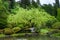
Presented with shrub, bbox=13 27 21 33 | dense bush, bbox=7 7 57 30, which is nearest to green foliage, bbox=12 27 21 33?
shrub, bbox=13 27 21 33

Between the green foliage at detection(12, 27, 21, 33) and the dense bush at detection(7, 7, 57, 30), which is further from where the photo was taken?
the green foliage at detection(12, 27, 21, 33)

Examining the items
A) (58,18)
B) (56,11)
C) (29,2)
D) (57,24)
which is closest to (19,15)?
(57,24)

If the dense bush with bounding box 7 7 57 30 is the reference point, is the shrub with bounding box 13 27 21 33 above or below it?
below

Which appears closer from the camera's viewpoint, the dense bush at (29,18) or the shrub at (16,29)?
the dense bush at (29,18)

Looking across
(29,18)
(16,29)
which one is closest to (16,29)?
(16,29)

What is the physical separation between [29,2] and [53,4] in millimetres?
4934

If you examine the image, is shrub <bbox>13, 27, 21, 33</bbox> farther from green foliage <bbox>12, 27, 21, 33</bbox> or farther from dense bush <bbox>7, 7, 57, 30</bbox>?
dense bush <bbox>7, 7, 57, 30</bbox>

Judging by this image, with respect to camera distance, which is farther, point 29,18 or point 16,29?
point 16,29

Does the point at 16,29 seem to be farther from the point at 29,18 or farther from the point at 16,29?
the point at 29,18

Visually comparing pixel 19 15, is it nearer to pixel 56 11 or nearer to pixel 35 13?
pixel 35 13

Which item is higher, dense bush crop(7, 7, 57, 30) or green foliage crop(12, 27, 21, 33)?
dense bush crop(7, 7, 57, 30)

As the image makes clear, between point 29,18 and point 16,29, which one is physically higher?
point 29,18

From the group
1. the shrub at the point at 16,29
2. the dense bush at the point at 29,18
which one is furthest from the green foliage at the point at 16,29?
the dense bush at the point at 29,18

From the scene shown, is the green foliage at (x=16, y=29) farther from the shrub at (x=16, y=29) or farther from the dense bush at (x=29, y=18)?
the dense bush at (x=29, y=18)
